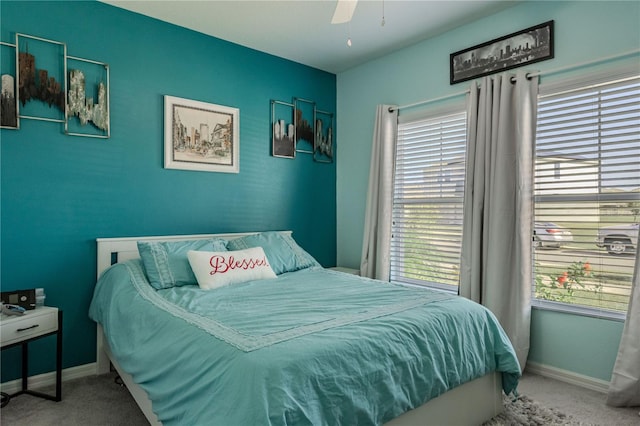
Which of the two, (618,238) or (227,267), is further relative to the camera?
(227,267)

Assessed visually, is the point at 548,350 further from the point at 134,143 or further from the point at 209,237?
the point at 134,143

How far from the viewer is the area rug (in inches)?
83.1

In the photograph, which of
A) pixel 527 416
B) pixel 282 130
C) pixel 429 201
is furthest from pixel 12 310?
pixel 429 201

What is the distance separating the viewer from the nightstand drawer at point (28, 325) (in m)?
2.10

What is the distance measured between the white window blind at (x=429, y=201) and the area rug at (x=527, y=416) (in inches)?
45.8

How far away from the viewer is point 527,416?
218 centimetres

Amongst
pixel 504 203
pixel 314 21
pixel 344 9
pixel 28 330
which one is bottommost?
pixel 28 330

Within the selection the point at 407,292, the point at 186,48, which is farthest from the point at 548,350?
the point at 186,48

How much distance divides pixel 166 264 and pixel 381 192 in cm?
203

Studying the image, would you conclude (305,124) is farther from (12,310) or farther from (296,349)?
(296,349)

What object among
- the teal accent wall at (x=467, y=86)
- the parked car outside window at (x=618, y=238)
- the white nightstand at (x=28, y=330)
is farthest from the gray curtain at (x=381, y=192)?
the white nightstand at (x=28, y=330)

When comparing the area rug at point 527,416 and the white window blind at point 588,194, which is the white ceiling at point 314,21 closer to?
the white window blind at point 588,194

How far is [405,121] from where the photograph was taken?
3697 mm

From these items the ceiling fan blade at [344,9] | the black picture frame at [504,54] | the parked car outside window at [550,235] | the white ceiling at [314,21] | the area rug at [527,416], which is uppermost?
the white ceiling at [314,21]
